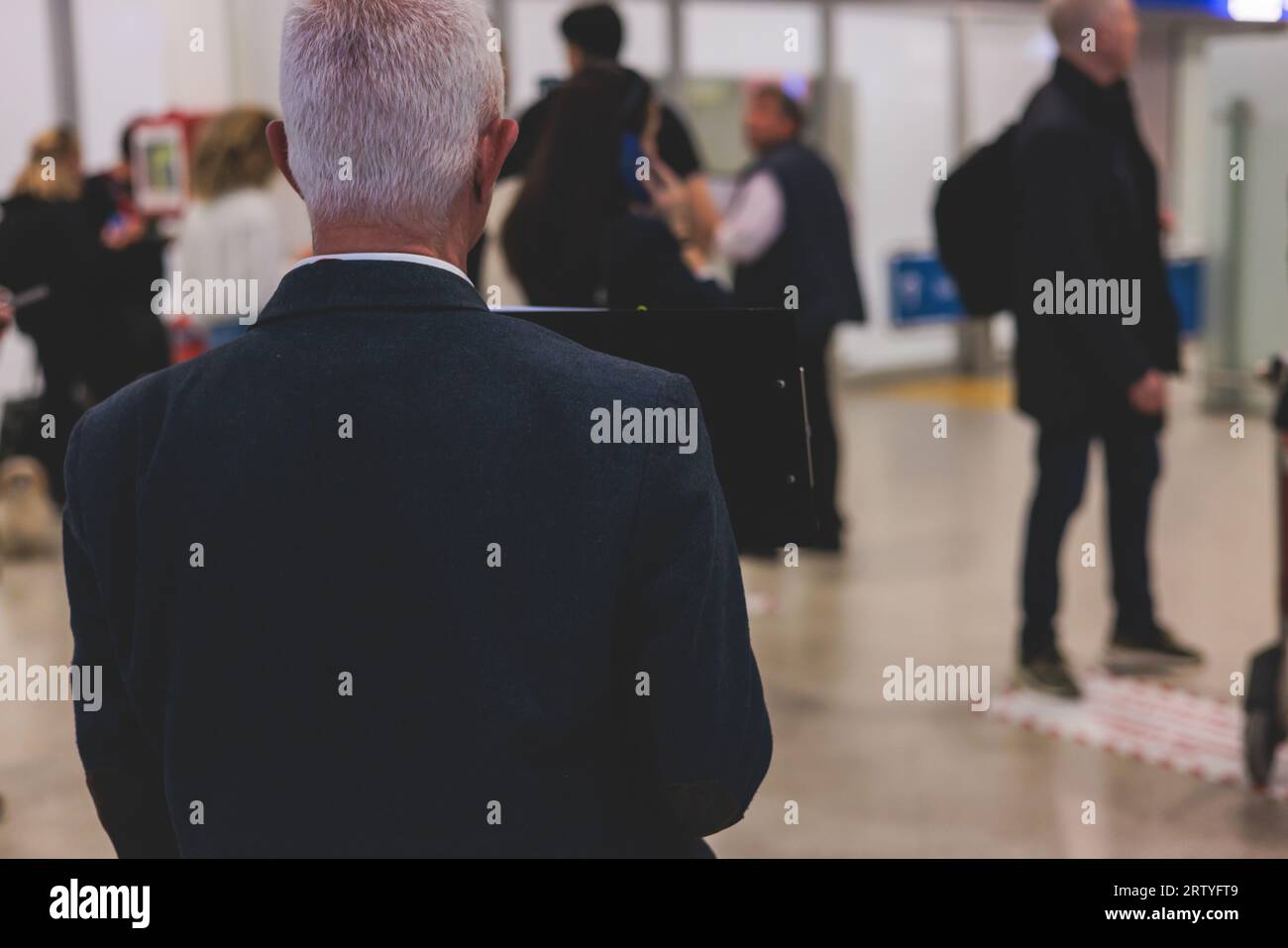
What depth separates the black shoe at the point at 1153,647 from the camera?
4.07m

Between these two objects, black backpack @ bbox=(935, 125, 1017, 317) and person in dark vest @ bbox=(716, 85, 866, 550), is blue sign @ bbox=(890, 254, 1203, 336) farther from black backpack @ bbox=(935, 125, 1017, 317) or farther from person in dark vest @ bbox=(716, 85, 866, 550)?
black backpack @ bbox=(935, 125, 1017, 317)

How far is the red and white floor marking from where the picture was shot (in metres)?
3.45

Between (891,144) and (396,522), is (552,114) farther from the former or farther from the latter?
(891,144)

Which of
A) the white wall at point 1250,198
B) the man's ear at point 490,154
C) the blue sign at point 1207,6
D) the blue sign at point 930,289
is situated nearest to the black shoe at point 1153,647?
the blue sign at point 1207,6

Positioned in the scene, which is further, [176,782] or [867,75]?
[867,75]

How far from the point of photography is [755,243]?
521 cm

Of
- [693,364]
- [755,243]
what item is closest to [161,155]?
[755,243]

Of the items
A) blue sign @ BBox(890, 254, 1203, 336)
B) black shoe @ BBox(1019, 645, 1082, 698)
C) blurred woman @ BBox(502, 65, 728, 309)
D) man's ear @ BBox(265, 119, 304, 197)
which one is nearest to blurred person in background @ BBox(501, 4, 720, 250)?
blurred woman @ BBox(502, 65, 728, 309)

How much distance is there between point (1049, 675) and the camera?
3879 millimetres

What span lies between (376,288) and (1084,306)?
2863 mm

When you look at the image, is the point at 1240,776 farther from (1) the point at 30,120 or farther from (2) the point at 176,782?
(1) the point at 30,120

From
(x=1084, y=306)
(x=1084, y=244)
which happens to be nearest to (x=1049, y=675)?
(x=1084, y=306)

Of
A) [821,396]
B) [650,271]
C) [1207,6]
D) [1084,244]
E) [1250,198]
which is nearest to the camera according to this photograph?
[650,271]

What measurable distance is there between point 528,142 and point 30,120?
5.66m
